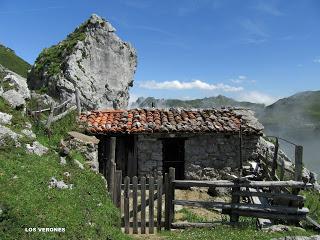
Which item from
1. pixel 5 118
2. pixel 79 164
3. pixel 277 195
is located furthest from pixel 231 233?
pixel 5 118

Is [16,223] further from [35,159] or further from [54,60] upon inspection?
[54,60]

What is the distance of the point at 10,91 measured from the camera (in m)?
14.5

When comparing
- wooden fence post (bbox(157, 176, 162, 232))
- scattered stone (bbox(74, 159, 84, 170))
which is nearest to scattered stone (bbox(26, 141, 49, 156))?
scattered stone (bbox(74, 159, 84, 170))

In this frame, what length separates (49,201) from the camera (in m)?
9.60

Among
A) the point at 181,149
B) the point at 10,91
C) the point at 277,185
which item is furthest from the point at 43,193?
the point at 181,149

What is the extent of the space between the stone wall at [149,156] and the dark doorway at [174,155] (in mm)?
564

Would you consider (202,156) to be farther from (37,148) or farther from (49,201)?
(49,201)

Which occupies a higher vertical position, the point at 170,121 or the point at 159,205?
the point at 170,121

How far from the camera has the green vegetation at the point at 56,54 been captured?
30703 mm

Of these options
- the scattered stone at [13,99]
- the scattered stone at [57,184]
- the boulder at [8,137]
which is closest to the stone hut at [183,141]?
the scattered stone at [13,99]

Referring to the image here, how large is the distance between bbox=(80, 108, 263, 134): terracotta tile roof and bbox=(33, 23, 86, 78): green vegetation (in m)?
10.9

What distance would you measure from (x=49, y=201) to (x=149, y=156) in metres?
9.92

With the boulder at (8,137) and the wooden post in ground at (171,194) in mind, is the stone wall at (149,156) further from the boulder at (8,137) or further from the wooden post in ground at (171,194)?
the boulder at (8,137)

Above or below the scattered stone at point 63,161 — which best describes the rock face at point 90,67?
above
